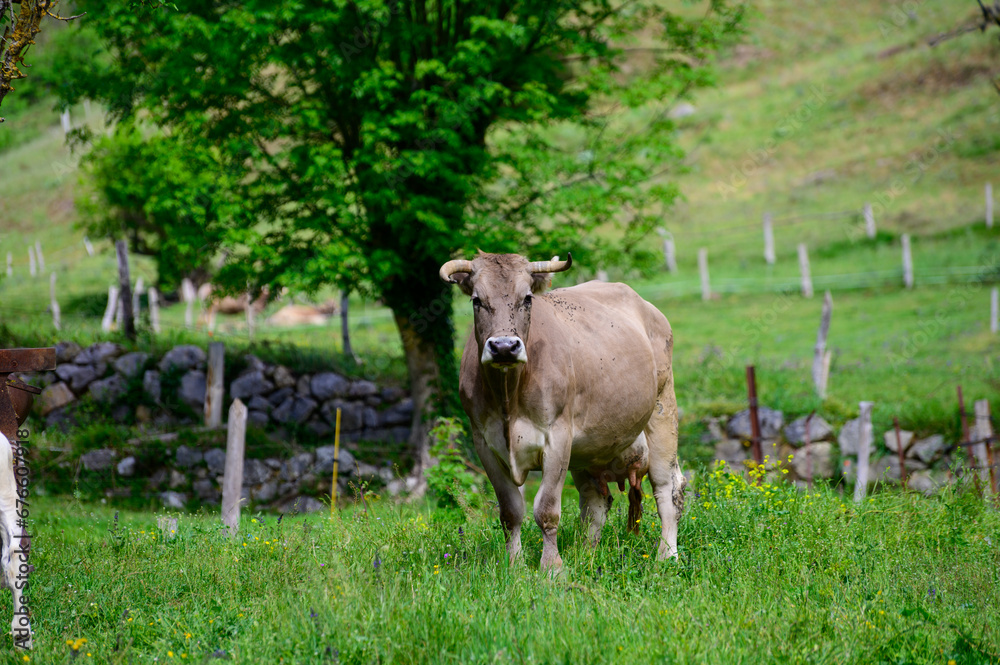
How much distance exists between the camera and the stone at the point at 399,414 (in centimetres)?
1350

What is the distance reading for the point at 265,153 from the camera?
11.3 metres

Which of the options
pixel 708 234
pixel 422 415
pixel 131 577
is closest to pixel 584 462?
pixel 131 577

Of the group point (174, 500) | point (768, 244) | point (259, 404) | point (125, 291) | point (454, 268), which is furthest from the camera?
point (768, 244)

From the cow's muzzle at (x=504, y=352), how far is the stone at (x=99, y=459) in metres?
9.10

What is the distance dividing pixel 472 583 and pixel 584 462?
1393 millimetres

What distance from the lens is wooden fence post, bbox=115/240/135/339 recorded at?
45.1 ft

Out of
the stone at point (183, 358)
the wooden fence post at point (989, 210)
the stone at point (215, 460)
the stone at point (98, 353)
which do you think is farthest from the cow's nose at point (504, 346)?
the wooden fence post at point (989, 210)

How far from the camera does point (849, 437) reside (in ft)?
39.8

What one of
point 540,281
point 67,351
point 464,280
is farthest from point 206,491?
point 540,281

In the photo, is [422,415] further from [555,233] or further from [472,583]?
[472,583]

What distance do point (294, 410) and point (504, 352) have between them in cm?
939

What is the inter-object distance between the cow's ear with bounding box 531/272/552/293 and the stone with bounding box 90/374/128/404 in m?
10.0

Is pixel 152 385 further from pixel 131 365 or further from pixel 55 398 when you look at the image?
pixel 55 398

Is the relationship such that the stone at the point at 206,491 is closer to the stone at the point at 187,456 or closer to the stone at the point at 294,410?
the stone at the point at 187,456
